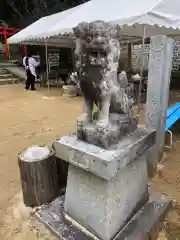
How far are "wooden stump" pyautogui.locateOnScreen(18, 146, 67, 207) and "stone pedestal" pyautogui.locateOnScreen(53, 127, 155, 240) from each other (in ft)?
0.94

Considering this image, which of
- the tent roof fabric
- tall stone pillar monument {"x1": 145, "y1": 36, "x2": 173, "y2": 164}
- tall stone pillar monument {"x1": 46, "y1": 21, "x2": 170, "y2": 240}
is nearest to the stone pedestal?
tall stone pillar monument {"x1": 46, "y1": 21, "x2": 170, "y2": 240}

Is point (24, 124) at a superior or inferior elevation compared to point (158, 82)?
inferior

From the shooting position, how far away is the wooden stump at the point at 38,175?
2.04 meters

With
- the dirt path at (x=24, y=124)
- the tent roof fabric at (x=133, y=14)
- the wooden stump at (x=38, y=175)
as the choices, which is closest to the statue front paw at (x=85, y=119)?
the wooden stump at (x=38, y=175)

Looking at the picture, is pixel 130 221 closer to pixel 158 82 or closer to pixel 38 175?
pixel 38 175

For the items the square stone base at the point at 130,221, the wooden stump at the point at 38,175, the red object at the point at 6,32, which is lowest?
the square stone base at the point at 130,221

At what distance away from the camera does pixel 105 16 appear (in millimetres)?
4234

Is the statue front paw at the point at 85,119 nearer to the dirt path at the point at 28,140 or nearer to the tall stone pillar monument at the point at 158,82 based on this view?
the dirt path at the point at 28,140

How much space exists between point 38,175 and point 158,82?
1690mm

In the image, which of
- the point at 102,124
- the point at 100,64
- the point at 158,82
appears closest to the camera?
the point at 100,64

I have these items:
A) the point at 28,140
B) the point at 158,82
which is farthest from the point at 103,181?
the point at 28,140

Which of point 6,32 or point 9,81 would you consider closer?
point 9,81

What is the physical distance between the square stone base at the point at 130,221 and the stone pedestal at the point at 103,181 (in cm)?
6

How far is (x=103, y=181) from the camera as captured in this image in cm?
160
